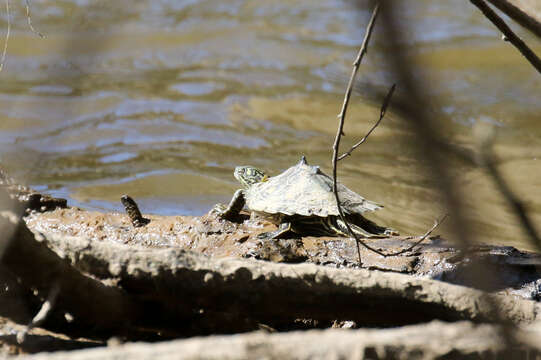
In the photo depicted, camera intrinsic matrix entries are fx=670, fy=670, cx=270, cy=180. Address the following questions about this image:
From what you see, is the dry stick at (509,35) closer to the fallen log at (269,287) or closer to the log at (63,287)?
the fallen log at (269,287)

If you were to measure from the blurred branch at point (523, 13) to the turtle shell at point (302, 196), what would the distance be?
155cm

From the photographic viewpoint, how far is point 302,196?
11.1 feet

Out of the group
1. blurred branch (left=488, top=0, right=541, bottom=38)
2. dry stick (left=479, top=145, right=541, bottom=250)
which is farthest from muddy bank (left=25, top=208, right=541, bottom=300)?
dry stick (left=479, top=145, right=541, bottom=250)

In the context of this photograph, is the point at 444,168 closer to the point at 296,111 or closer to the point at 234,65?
the point at 296,111

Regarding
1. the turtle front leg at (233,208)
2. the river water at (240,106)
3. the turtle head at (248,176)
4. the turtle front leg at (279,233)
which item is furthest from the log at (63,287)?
the turtle head at (248,176)

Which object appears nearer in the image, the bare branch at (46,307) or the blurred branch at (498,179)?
the blurred branch at (498,179)

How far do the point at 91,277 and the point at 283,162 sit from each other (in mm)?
3963

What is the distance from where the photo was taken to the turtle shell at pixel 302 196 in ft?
10.8

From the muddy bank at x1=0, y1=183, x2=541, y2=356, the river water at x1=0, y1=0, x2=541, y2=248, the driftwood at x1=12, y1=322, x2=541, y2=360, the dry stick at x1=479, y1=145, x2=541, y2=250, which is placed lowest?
the river water at x1=0, y1=0, x2=541, y2=248

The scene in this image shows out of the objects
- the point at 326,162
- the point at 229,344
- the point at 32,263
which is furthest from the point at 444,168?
the point at 326,162

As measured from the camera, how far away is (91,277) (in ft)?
6.90

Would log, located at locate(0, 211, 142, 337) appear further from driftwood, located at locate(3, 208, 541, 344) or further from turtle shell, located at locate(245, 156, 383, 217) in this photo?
turtle shell, located at locate(245, 156, 383, 217)

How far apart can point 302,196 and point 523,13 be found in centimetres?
172

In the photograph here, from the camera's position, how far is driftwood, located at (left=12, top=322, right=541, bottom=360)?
137cm
